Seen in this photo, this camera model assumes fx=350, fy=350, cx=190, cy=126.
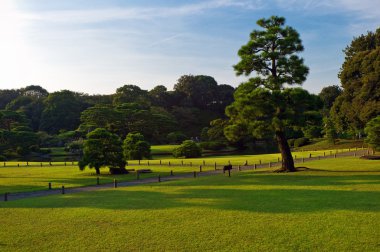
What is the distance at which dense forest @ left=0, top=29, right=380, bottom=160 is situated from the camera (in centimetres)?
4503

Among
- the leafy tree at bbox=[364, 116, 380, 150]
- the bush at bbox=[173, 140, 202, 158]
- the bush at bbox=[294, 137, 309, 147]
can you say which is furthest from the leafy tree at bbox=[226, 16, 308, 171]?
the bush at bbox=[294, 137, 309, 147]

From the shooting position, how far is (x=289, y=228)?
33.7 ft

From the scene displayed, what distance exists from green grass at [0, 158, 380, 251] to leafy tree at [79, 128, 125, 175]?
46.9 feet

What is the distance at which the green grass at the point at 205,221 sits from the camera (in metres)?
9.27

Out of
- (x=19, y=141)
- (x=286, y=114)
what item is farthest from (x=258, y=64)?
(x=19, y=141)

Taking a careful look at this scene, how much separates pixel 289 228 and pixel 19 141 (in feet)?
215

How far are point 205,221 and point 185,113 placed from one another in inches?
3228

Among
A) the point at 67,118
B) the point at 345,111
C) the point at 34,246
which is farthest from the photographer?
the point at 67,118

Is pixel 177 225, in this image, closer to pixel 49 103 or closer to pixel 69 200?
pixel 69 200

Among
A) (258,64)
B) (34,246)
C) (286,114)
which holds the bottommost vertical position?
(34,246)

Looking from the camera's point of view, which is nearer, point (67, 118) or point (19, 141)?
point (19, 141)

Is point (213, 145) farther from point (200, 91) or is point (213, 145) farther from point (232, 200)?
point (232, 200)

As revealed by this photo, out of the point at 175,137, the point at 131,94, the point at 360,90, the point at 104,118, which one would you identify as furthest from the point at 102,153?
the point at 131,94

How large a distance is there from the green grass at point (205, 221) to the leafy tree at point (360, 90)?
105 ft
